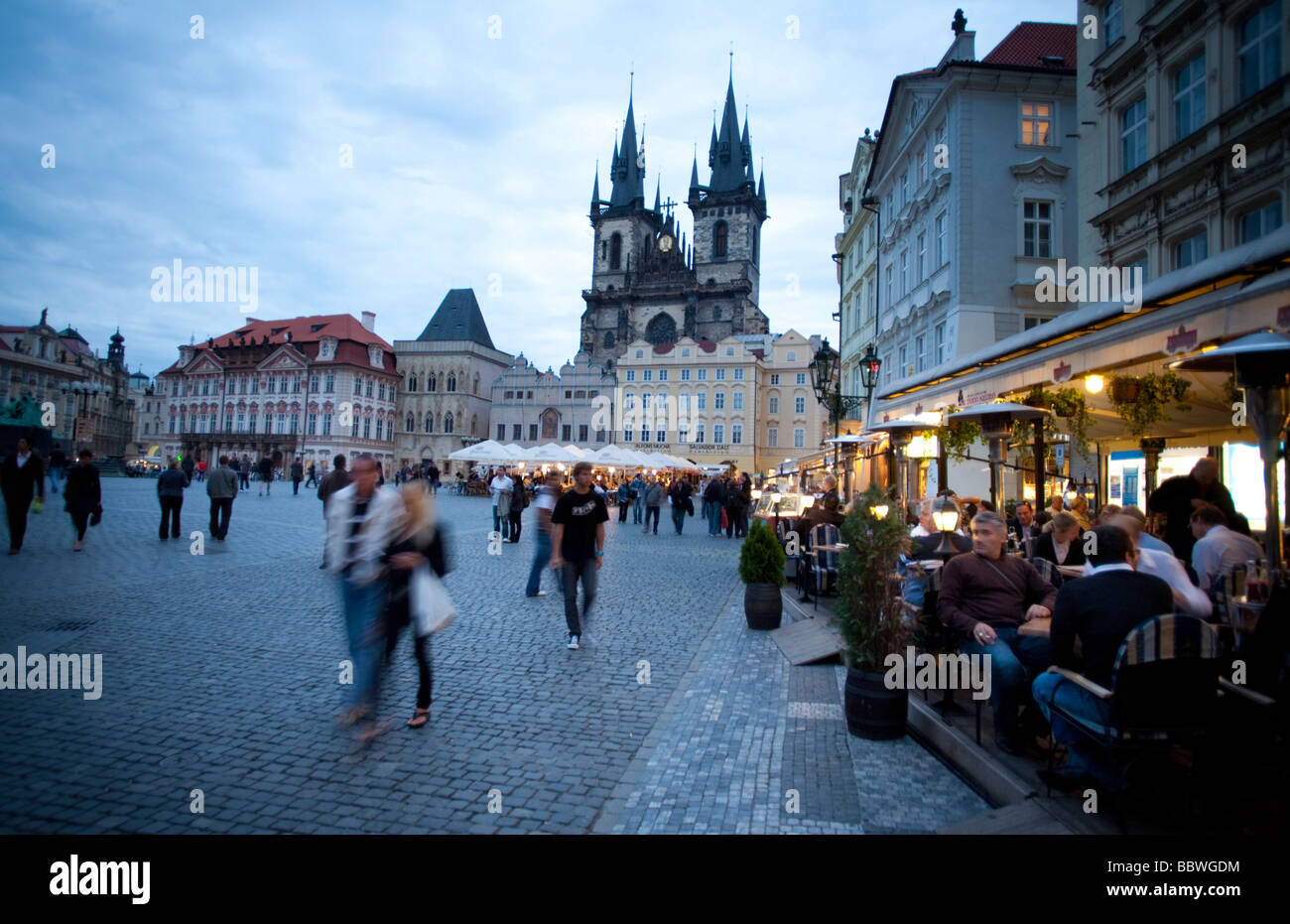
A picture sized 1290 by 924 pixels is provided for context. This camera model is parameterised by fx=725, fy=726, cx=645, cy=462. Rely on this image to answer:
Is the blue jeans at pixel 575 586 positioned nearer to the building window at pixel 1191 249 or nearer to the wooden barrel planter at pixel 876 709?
the wooden barrel planter at pixel 876 709

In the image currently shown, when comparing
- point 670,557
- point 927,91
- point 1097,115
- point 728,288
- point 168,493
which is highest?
point 728,288

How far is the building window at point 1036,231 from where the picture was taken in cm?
2020

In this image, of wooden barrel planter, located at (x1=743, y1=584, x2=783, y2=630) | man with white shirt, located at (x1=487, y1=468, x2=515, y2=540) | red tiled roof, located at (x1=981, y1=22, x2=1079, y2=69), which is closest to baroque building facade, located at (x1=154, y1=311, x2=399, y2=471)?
man with white shirt, located at (x1=487, y1=468, x2=515, y2=540)

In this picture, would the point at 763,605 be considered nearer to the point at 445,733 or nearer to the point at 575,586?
the point at 575,586

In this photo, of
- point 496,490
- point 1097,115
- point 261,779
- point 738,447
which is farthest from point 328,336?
point 261,779

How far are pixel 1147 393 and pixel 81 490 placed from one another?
16.0 metres

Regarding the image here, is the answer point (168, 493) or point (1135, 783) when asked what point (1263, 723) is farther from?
point (168, 493)

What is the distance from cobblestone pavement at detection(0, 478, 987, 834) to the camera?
11.9ft

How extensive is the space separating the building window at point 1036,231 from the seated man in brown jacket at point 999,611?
18450mm

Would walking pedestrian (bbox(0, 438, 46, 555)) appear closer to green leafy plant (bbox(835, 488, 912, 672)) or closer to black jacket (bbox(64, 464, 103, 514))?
black jacket (bbox(64, 464, 103, 514))

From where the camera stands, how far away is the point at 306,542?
601 inches

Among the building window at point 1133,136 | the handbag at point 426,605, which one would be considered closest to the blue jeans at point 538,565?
the handbag at point 426,605

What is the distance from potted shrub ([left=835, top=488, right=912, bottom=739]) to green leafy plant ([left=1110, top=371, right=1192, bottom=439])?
16.4ft
